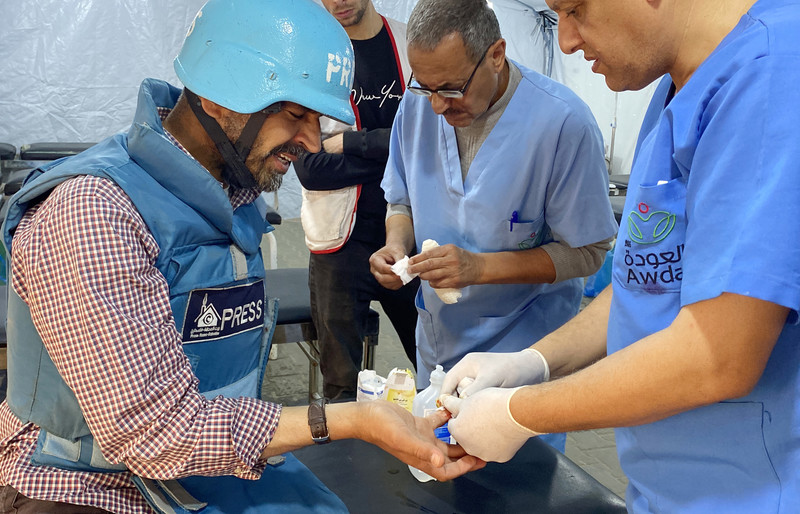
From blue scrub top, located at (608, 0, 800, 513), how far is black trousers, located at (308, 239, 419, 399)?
1793 millimetres

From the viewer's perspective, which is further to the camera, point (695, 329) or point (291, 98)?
point (291, 98)

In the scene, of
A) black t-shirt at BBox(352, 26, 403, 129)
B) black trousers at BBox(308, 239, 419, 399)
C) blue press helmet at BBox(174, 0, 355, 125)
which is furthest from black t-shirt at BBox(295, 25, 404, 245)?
blue press helmet at BBox(174, 0, 355, 125)

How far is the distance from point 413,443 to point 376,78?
1795 millimetres

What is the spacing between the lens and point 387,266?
Result: 211cm

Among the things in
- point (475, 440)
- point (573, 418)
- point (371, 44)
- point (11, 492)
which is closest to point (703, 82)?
point (573, 418)

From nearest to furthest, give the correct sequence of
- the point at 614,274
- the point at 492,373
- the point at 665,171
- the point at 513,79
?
1. the point at 665,171
2. the point at 614,274
3. the point at 492,373
4. the point at 513,79

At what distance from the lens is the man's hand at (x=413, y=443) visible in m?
1.35

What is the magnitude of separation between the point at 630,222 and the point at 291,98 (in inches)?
28.7

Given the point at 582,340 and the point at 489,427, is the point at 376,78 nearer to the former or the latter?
the point at 582,340

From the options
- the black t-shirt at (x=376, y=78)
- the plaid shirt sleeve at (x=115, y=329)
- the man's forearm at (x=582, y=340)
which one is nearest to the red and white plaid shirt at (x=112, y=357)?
the plaid shirt sleeve at (x=115, y=329)

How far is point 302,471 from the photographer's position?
1.46 m

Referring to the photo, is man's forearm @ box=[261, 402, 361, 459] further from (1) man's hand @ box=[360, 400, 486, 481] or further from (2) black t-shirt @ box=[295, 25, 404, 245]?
(2) black t-shirt @ box=[295, 25, 404, 245]

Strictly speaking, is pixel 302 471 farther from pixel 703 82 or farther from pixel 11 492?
pixel 703 82

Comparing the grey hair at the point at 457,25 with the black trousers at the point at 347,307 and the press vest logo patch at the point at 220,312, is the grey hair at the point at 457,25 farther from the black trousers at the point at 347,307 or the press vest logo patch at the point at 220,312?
the black trousers at the point at 347,307
